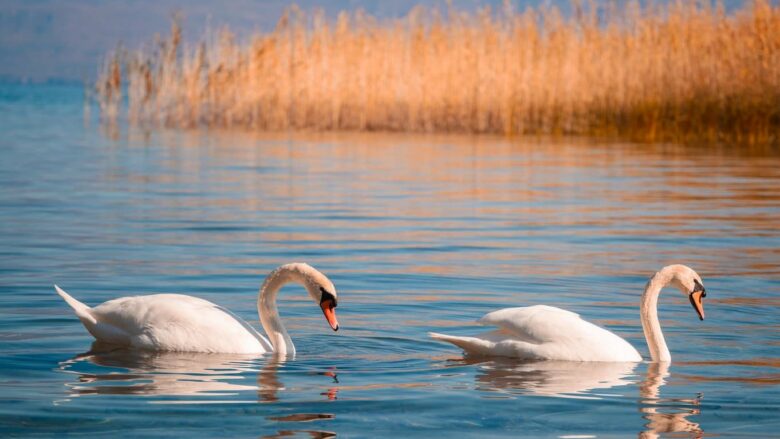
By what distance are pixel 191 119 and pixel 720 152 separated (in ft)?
37.5

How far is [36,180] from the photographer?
16.6 m

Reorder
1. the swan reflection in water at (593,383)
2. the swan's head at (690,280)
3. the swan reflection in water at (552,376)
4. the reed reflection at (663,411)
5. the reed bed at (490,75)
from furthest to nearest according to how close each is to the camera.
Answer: the reed bed at (490,75)
the swan's head at (690,280)
the swan reflection in water at (552,376)
the swan reflection in water at (593,383)
the reed reflection at (663,411)

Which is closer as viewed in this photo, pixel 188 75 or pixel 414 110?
pixel 414 110

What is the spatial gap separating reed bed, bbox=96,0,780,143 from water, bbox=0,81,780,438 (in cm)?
231

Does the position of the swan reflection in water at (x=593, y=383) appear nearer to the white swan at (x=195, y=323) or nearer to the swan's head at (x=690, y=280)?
the swan's head at (x=690, y=280)

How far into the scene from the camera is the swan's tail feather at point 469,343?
640cm

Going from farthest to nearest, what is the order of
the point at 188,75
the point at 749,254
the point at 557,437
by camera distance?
the point at 188,75 < the point at 749,254 < the point at 557,437

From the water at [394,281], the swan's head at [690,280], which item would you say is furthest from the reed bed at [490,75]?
the swan's head at [690,280]

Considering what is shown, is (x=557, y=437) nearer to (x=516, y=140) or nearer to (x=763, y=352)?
(x=763, y=352)

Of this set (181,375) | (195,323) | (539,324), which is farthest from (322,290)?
(539,324)

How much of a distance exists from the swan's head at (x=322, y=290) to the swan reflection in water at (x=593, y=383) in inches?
28.0

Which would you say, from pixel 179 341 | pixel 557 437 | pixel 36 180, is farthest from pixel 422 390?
pixel 36 180

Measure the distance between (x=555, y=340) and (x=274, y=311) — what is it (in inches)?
55.0

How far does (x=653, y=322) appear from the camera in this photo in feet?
21.4
